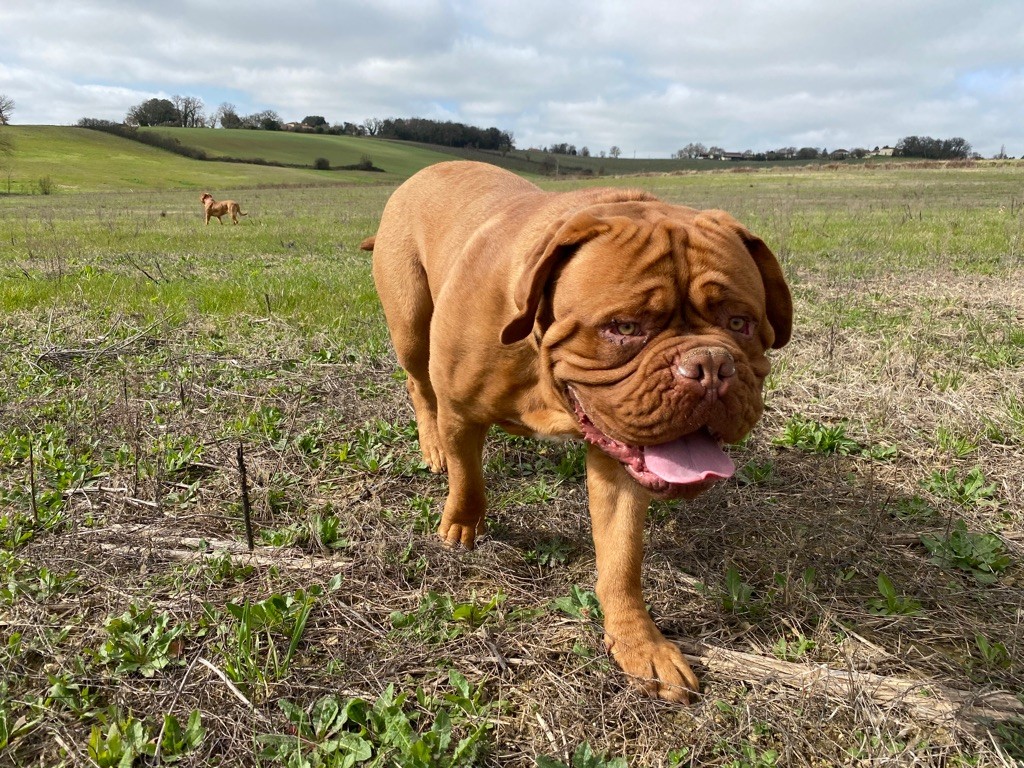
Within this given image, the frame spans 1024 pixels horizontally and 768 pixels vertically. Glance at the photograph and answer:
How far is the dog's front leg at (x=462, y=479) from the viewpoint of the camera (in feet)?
9.57

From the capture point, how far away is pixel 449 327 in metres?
2.71

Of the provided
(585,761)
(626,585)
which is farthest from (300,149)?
(585,761)

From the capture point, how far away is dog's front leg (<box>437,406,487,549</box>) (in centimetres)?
292

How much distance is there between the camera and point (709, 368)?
1917mm

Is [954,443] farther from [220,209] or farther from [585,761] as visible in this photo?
[220,209]

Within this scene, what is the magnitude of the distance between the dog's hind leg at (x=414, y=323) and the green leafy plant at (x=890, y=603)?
2.12m

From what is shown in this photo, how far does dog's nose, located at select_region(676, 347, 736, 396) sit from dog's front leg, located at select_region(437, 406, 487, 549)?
1196mm

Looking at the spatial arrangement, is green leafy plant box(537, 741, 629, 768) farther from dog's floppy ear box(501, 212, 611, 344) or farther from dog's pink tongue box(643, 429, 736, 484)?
dog's floppy ear box(501, 212, 611, 344)

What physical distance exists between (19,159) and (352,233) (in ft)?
175

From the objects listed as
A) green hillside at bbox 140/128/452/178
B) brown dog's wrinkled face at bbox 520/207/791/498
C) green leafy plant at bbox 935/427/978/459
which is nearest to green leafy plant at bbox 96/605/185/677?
brown dog's wrinkled face at bbox 520/207/791/498

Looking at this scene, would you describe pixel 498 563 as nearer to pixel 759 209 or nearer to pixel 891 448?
pixel 891 448

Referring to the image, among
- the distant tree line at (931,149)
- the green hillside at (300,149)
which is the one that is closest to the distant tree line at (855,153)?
the distant tree line at (931,149)

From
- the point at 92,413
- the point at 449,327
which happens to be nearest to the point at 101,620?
the point at 449,327

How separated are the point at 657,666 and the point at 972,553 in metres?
1.60
